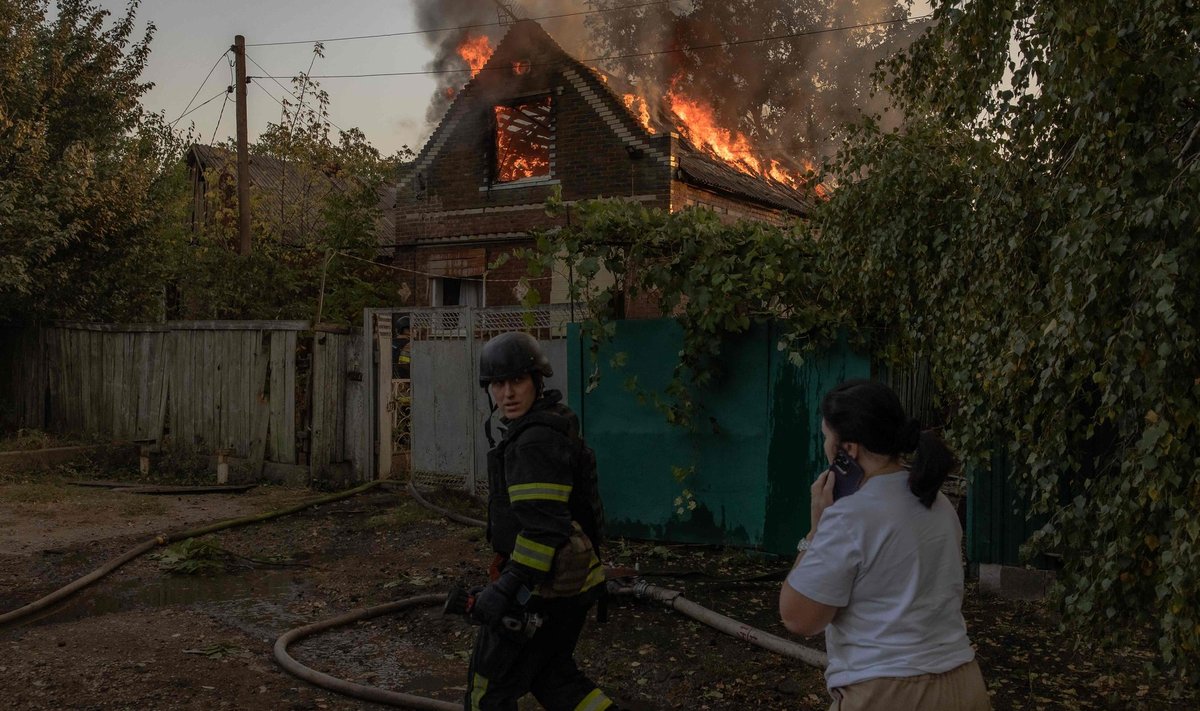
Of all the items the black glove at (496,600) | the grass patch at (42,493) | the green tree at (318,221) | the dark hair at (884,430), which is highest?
the green tree at (318,221)

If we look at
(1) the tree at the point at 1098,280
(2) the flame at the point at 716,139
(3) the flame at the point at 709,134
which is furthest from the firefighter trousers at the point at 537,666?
(3) the flame at the point at 709,134

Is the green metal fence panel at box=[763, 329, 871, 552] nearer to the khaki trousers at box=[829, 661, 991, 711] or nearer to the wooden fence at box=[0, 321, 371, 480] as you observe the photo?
the khaki trousers at box=[829, 661, 991, 711]

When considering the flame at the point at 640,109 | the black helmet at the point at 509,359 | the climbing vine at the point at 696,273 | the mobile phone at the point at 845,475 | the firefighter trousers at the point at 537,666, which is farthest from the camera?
the flame at the point at 640,109

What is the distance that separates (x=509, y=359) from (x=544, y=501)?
581mm

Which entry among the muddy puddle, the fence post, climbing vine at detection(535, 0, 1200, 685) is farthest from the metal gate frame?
climbing vine at detection(535, 0, 1200, 685)

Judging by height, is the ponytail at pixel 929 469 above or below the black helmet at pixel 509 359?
below

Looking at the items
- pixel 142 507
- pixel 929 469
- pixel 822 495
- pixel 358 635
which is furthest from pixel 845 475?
pixel 142 507

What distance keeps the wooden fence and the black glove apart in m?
8.32

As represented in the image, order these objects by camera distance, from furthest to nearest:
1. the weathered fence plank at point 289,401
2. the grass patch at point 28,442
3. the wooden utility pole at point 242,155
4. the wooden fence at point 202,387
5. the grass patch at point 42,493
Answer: the wooden utility pole at point 242,155, the grass patch at point 28,442, the weathered fence plank at point 289,401, the wooden fence at point 202,387, the grass patch at point 42,493

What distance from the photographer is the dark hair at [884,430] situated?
2299mm

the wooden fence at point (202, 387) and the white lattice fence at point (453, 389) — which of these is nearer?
the white lattice fence at point (453, 389)

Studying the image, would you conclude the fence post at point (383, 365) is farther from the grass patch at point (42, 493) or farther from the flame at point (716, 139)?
the flame at point (716, 139)

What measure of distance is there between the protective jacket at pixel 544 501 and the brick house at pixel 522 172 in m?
12.6

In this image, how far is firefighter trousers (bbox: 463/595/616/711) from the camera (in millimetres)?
3359
